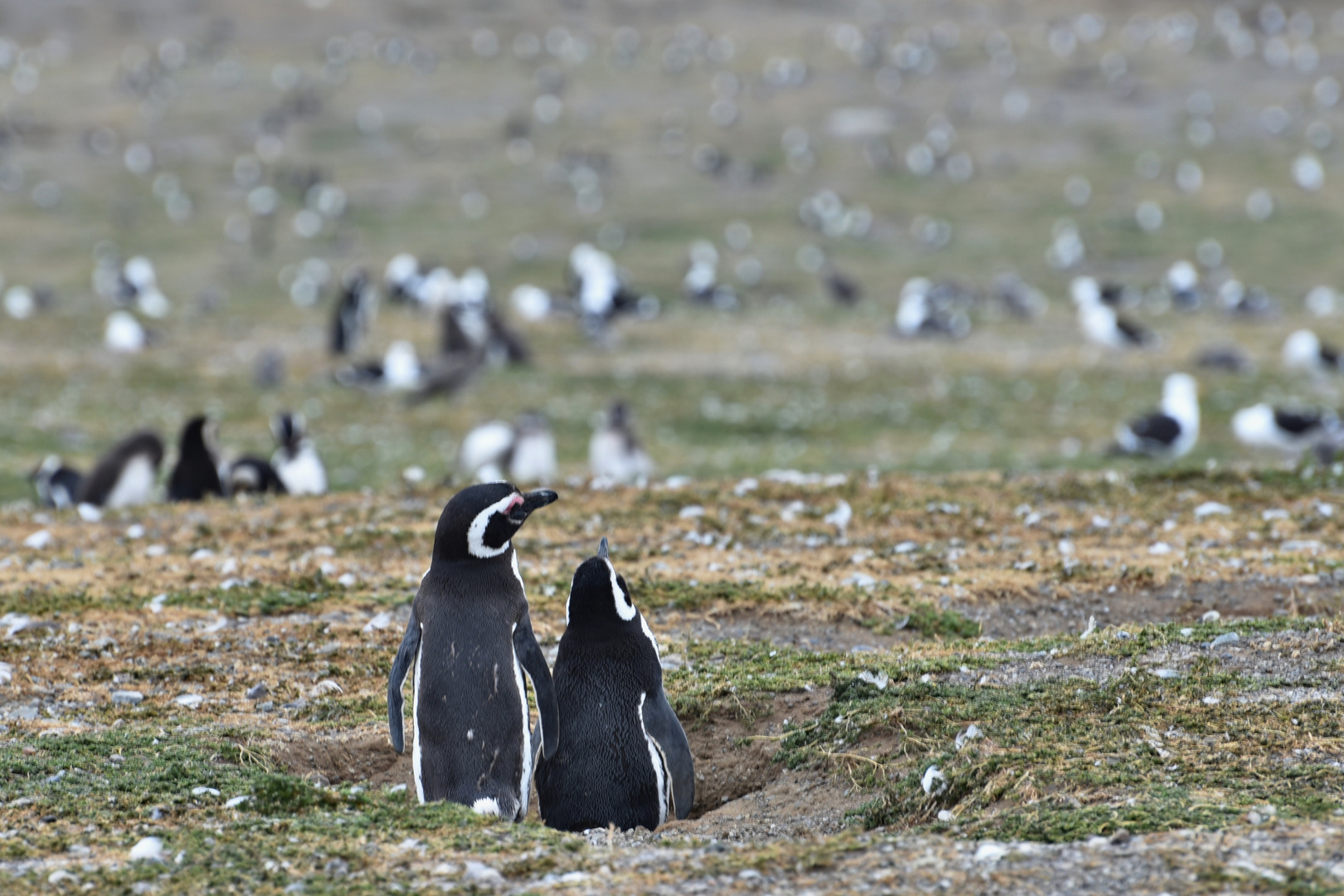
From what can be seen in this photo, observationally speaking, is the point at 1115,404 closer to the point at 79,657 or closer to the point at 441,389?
the point at 441,389

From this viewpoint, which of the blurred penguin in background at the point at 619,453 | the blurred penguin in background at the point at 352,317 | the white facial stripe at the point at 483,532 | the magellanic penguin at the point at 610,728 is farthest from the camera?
the blurred penguin in background at the point at 352,317

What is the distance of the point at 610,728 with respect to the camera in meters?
6.50

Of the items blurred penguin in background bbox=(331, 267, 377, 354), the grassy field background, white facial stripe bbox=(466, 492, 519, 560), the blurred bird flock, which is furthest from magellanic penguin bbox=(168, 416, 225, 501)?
blurred penguin in background bbox=(331, 267, 377, 354)

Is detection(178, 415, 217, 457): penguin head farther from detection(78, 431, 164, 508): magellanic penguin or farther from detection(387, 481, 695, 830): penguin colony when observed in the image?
detection(387, 481, 695, 830): penguin colony

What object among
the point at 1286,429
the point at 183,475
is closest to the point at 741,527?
the point at 183,475

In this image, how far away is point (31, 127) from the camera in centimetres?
5738

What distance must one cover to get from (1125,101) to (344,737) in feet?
204

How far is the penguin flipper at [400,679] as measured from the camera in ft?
20.8

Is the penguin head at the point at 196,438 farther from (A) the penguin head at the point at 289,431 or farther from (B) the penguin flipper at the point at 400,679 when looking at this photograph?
(B) the penguin flipper at the point at 400,679

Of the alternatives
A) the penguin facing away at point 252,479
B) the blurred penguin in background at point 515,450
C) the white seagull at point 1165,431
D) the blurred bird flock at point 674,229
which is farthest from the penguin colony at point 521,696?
the white seagull at point 1165,431

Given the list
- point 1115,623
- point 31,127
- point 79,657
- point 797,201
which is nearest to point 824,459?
point 1115,623

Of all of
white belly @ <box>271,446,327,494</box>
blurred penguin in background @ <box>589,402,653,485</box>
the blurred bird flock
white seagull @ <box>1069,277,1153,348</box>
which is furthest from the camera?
white seagull @ <box>1069,277,1153,348</box>

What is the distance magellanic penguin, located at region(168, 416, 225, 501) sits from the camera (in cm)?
1442

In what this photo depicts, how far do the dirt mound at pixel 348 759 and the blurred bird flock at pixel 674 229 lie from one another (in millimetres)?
7263
